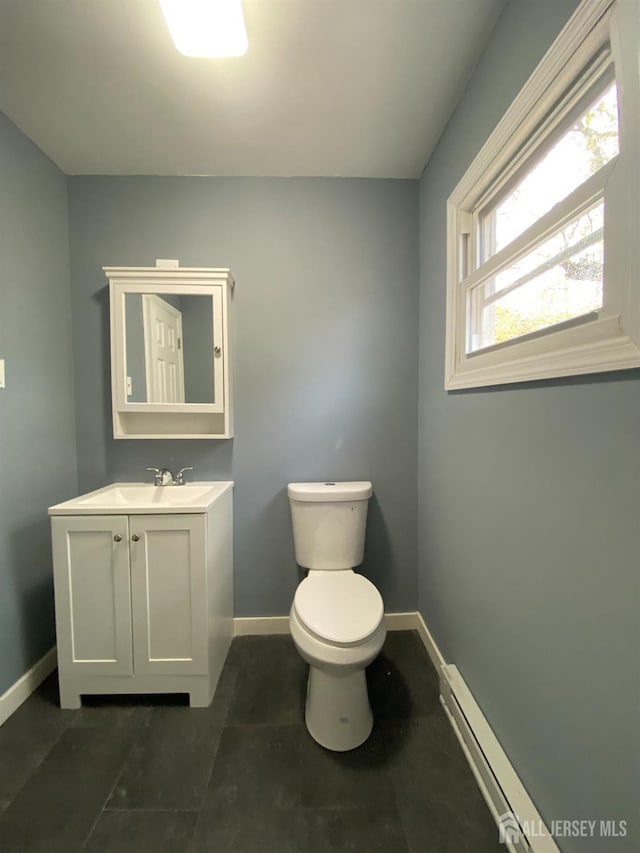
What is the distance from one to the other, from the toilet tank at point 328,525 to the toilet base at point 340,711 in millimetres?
485

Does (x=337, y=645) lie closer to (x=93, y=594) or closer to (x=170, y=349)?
(x=93, y=594)

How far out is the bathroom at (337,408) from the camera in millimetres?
913

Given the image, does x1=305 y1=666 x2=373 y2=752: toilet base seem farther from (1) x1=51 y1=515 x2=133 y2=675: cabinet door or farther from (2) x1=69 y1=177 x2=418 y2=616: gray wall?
(1) x1=51 y1=515 x2=133 y2=675: cabinet door

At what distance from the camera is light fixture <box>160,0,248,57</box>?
931 mm

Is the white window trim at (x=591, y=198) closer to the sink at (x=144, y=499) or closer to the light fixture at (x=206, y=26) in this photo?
the light fixture at (x=206, y=26)

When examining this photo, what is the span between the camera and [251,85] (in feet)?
4.07

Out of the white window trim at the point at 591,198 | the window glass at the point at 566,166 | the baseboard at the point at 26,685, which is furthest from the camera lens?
the baseboard at the point at 26,685

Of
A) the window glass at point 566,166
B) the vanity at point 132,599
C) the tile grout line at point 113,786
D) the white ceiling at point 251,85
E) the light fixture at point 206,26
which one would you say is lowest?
the tile grout line at point 113,786

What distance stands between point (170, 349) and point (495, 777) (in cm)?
198

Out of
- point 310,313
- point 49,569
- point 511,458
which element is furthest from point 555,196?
point 49,569

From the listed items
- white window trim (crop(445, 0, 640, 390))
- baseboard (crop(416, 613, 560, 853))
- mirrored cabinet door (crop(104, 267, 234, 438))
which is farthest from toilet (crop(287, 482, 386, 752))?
white window trim (crop(445, 0, 640, 390))

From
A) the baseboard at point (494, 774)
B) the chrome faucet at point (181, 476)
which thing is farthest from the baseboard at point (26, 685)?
the baseboard at point (494, 774)

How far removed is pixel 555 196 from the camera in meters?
0.93

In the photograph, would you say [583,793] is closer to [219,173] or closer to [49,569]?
[49,569]
